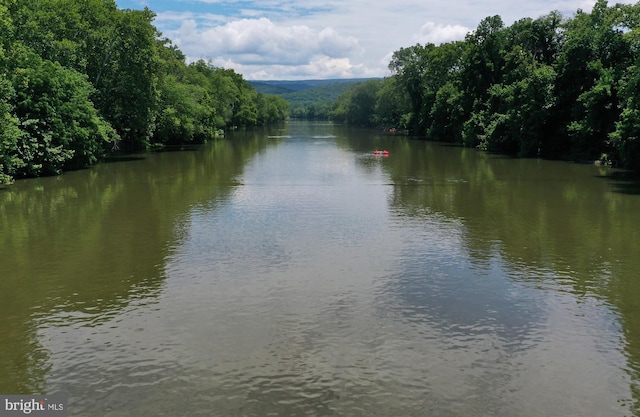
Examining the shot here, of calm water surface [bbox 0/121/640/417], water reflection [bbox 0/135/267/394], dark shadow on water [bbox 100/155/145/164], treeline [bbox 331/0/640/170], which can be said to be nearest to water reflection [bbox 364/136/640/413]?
calm water surface [bbox 0/121/640/417]

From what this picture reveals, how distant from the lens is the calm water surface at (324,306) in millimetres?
10664

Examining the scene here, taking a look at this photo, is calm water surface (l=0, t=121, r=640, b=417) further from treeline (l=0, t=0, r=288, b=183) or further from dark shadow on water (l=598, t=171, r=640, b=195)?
treeline (l=0, t=0, r=288, b=183)

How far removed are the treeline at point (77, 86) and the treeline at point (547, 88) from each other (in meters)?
37.5

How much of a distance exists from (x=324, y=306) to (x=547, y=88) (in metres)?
51.1

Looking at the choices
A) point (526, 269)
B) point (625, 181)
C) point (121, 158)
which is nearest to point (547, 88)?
point (625, 181)

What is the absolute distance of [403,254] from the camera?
2023 cm

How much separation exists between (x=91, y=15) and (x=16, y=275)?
4087 cm

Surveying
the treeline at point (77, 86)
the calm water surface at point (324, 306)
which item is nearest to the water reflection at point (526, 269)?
the calm water surface at point (324, 306)

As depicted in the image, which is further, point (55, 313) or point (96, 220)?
point (96, 220)

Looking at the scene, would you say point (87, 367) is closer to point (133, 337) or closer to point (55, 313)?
point (133, 337)

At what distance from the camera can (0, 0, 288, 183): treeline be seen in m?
37.5

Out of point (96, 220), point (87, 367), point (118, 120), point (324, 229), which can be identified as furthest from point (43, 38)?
point (87, 367)

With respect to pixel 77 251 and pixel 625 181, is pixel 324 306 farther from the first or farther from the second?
pixel 625 181

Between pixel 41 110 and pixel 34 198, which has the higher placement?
pixel 41 110
